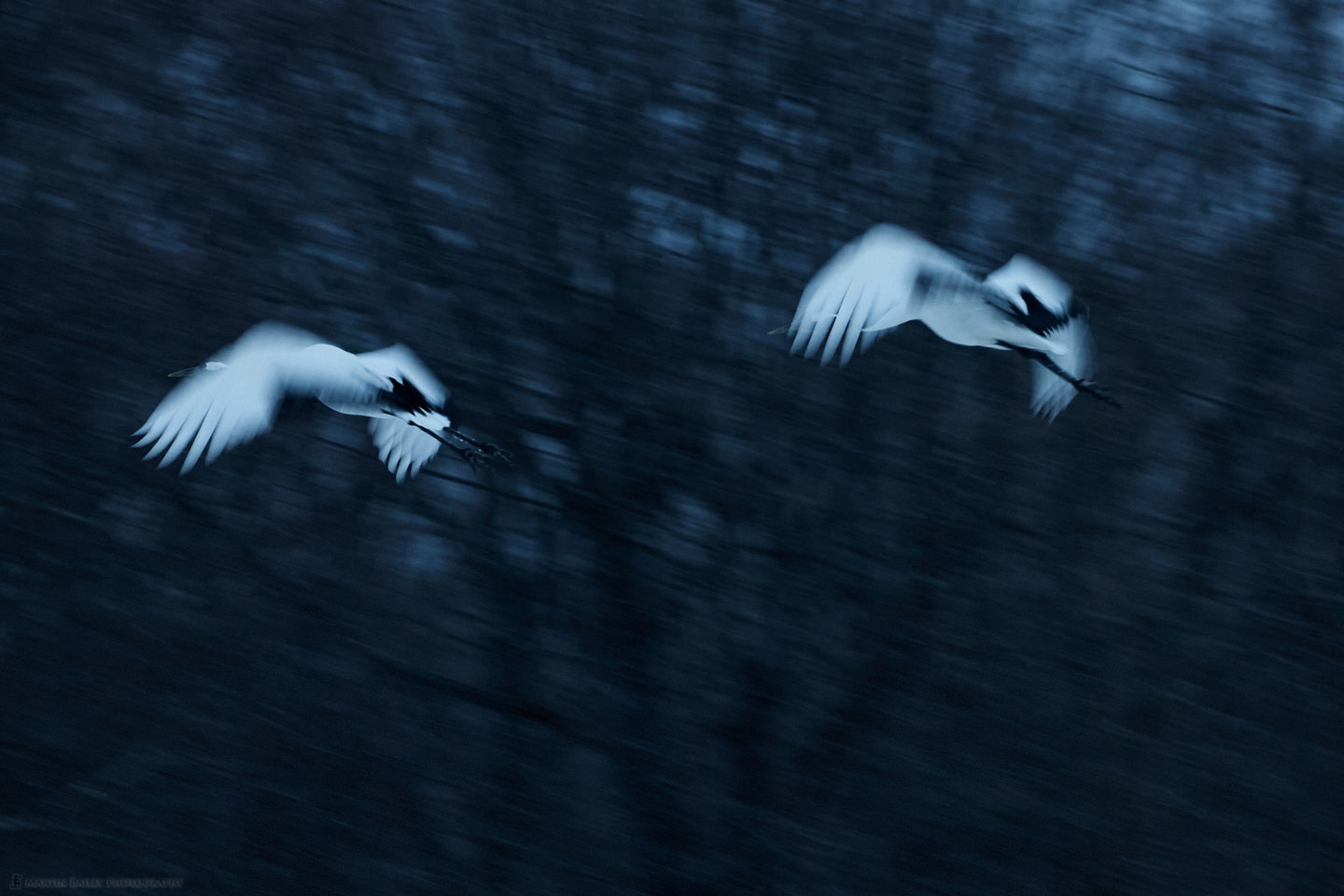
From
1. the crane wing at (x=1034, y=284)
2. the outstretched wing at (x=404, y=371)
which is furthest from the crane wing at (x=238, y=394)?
the crane wing at (x=1034, y=284)

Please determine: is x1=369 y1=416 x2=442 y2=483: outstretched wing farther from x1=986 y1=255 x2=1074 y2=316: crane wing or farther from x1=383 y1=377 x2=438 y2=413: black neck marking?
x1=986 y1=255 x2=1074 y2=316: crane wing

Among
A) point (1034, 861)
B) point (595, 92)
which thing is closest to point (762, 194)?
point (595, 92)

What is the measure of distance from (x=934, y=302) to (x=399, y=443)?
2129mm

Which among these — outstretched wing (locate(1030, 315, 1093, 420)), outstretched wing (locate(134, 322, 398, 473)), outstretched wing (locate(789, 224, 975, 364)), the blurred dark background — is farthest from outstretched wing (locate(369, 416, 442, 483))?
outstretched wing (locate(1030, 315, 1093, 420))

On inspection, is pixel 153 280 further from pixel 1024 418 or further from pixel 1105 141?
pixel 1105 141

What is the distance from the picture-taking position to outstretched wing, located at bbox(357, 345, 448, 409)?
3.99m

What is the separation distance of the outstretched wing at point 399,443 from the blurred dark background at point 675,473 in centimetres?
28

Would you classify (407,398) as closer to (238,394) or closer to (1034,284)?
(238,394)

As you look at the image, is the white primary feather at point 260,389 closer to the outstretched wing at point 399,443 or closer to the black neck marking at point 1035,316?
the outstretched wing at point 399,443

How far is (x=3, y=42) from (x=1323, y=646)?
5861 millimetres

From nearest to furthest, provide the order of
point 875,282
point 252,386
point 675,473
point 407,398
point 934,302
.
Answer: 1. point 875,282
2. point 934,302
3. point 252,386
4. point 407,398
5. point 675,473

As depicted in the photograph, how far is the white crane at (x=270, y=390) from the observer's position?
3.87 metres

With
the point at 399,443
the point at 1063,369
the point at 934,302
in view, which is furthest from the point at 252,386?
the point at 1063,369

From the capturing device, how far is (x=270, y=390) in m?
3.87
